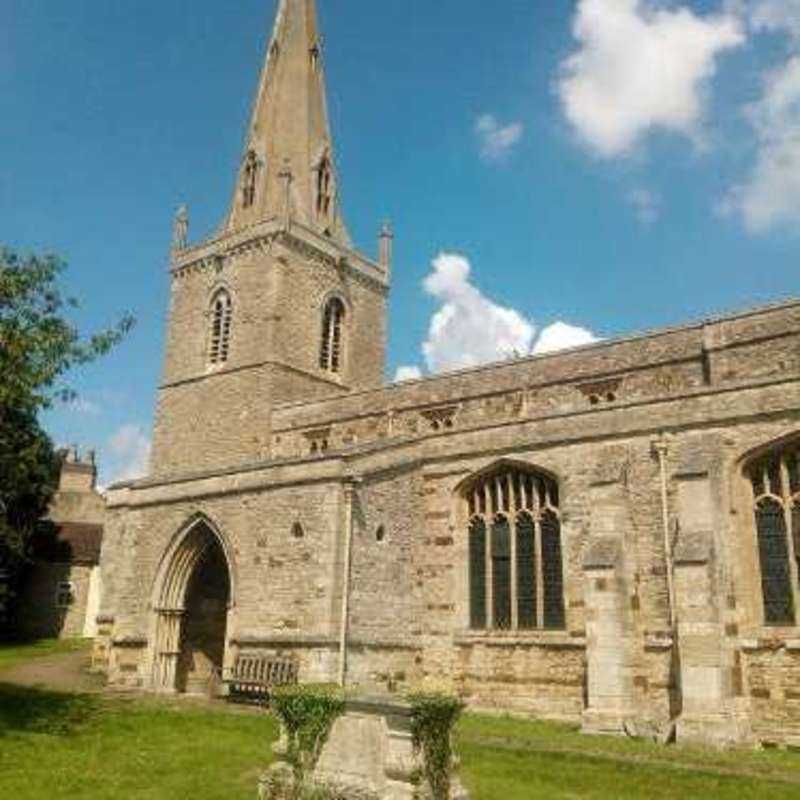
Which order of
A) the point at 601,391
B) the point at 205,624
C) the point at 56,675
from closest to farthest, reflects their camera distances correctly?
the point at 205,624
the point at 601,391
the point at 56,675

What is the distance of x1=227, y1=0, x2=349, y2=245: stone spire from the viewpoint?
33.5 meters

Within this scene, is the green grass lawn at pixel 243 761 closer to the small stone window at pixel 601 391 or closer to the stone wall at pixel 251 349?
the small stone window at pixel 601 391

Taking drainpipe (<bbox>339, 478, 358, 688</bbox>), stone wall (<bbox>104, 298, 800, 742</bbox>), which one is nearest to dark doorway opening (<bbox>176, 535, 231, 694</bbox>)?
stone wall (<bbox>104, 298, 800, 742</bbox>)

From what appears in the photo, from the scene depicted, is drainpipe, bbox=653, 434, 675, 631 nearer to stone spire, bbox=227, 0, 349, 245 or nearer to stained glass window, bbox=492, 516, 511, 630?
stained glass window, bbox=492, 516, 511, 630

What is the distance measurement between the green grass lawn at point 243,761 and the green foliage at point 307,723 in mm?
1080

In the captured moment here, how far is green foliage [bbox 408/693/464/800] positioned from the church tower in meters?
20.2

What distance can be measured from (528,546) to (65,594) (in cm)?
2761

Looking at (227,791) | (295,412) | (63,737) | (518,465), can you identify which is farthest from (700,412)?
(295,412)

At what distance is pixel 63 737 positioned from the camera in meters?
14.3

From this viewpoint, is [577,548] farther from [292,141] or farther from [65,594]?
[65,594]

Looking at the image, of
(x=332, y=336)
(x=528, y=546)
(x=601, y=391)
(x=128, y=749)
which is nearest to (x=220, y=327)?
(x=332, y=336)

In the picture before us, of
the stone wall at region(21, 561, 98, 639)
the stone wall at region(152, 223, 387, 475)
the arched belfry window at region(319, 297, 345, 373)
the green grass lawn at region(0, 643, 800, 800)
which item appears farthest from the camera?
the stone wall at region(21, 561, 98, 639)

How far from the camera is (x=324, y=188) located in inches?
1373

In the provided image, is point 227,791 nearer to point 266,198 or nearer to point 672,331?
point 672,331
